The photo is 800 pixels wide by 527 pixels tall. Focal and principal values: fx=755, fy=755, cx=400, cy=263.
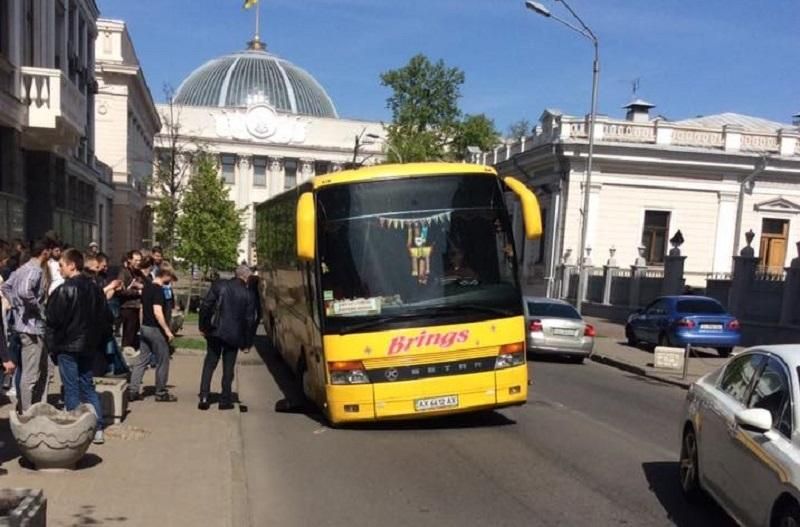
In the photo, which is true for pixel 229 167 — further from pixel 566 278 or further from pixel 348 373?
pixel 348 373

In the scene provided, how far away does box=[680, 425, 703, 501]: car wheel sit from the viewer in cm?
643

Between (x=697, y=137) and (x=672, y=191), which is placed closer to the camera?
(x=697, y=137)

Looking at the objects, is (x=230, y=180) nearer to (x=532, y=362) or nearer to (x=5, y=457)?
(x=532, y=362)

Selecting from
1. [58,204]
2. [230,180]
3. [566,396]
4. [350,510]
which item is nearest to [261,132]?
[230,180]

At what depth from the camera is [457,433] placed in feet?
29.8

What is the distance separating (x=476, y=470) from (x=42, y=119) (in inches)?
640

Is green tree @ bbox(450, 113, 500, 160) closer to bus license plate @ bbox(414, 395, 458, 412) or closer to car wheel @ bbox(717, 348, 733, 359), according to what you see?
car wheel @ bbox(717, 348, 733, 359)

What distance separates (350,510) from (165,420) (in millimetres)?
3556

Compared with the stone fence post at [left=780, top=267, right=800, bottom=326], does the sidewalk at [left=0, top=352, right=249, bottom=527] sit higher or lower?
lower

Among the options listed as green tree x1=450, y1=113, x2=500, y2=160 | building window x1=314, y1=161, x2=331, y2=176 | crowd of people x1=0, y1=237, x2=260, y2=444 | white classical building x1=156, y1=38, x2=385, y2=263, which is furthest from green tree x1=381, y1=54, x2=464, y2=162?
crowd of people x1=0, y1=237, x2=260, y2=444

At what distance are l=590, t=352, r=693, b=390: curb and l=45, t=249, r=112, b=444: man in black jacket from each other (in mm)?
11388

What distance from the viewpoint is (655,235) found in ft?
127

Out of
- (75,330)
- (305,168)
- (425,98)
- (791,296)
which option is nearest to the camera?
(75,330)

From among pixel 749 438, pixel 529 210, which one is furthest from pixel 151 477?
pixel 529 210
